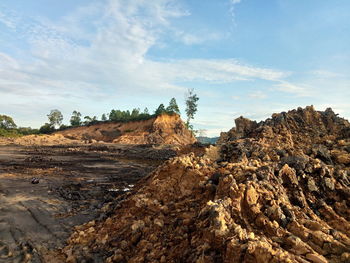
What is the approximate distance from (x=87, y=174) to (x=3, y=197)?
21.9 feet

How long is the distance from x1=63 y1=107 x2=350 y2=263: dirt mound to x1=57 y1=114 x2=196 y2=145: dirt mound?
42.0m

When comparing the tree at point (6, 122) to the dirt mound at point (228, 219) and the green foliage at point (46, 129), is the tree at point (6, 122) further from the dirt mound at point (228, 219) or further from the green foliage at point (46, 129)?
the dirt mound at point (228, 219)

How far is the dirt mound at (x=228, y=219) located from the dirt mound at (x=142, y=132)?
41968 mm

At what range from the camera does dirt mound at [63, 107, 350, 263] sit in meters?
4.56

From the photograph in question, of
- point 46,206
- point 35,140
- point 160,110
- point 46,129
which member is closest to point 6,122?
point 46,129

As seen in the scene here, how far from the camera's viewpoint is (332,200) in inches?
280

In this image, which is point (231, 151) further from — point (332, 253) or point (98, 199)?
point (332, 253)

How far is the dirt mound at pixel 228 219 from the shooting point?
15.0 ft

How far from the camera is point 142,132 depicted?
5338 centimetres

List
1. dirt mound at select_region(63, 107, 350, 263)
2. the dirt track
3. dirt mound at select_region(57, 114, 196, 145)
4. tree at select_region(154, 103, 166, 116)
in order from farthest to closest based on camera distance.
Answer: tree at select_region(154, 103, 166, 116), dirt mound at select_region(57, 114, 196, 145), the dirt track, dirt mound at select_region(63, 107, 350, 263)

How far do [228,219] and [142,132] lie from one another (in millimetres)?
48988

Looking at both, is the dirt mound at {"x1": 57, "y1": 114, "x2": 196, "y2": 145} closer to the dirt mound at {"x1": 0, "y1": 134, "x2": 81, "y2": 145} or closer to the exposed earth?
the dirt mound at {"x1": 0, "y1": 134, "x2": 81, "y2": 145}

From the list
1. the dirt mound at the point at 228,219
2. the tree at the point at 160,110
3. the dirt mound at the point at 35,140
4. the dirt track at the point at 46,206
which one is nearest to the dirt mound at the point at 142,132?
the tree at the point at 160,110

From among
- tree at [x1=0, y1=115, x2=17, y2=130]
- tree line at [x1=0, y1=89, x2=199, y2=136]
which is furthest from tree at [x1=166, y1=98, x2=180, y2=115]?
tree at [x1=0, y1=115, x2=17, y2=130]
